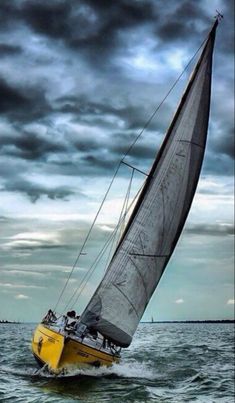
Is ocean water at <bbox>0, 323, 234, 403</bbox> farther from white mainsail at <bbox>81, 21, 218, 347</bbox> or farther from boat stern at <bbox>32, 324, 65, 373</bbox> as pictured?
white mainsail at <bbox>81, 21, 218, 347</bbox>

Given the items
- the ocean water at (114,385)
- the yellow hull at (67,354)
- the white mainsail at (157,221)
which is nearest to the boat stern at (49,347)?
the yellow hull at (67,354)

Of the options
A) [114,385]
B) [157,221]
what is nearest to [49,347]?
[114,385]

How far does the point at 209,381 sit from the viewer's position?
2381 centimetres

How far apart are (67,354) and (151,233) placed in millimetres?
5566

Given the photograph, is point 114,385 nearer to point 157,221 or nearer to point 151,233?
point 151,233

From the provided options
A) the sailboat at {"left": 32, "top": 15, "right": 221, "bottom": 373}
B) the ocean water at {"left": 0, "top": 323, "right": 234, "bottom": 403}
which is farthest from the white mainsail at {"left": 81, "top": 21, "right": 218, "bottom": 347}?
the ocean water at {"left": 0, "top": 323, "right": 234, "bottom": 403}

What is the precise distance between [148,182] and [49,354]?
24.9ft

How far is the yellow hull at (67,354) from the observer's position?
63.4 ft

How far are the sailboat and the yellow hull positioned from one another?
0.06 meters

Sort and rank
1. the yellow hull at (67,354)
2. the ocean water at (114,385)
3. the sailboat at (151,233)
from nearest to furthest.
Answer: the ocean water at (114,385), the yellow hull at (67,354), the sailboat at (151,233)

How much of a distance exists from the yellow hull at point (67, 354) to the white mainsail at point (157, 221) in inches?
37.2

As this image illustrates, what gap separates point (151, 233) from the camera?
2128cm

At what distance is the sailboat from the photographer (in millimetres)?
20891

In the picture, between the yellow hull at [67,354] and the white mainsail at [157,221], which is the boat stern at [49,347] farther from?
the white mainsail at [157,221]
